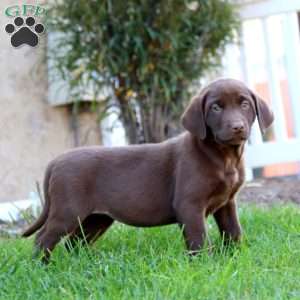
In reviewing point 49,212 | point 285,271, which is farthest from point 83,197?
point 285,271

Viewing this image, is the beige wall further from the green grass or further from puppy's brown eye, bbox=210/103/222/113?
puppy's brown eye, bbox=210/103/222/113

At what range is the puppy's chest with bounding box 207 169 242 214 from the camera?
336 centimetres

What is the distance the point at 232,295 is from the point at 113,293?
51 cm

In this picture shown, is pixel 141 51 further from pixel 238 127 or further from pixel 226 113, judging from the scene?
pixel 238 127

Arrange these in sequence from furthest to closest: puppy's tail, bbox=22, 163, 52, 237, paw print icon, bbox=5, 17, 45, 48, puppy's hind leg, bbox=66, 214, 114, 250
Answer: paw print icon, bbox=5, 17, 45, 48 → puppy's hind leg, bbox=66, 214, 114, 250 → puppy's tail, bbox=22, 163, 52, 237

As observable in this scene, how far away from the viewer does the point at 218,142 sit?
336 centimetres

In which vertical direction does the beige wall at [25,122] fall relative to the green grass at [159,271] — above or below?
above

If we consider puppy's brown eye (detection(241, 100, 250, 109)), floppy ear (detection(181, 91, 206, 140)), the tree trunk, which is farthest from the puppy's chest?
the tree trunk

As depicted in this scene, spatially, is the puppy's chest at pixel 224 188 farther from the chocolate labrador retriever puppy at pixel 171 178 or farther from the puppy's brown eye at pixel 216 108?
the puppy's brown eye at pixel 216 108

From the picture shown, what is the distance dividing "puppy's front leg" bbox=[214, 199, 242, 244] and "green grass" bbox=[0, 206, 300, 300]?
7 centimetres

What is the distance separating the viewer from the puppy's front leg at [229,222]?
3623 mm

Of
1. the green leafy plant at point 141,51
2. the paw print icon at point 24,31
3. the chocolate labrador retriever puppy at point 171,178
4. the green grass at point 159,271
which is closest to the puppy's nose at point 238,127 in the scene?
the chocolate labrador retriever puppy at point 171,178

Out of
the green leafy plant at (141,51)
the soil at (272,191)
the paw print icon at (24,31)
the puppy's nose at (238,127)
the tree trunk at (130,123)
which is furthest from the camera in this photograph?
the tree trunk at (130,123)

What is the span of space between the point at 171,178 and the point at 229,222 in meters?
0.44
